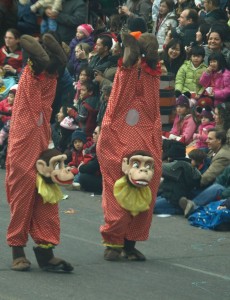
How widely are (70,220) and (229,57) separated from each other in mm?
3987

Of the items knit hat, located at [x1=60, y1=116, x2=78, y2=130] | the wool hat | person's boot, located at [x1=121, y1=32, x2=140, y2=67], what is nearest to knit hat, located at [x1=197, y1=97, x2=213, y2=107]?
the wool hat

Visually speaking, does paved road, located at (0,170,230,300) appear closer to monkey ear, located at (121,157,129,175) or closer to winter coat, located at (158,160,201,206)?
winter coat, located at (158,160,201,206)

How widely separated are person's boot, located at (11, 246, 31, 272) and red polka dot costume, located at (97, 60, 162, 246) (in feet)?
3.07

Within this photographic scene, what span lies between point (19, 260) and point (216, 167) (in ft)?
13.9

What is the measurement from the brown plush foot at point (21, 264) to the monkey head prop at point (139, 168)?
46.0 inches

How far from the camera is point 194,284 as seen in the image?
10039 millimetres

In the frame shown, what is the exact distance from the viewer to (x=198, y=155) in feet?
46.0

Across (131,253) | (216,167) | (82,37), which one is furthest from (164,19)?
(131,253)

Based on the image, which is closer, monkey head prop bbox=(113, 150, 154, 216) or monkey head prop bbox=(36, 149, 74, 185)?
monkey head prop bbox=(36, 149, 74, 185)

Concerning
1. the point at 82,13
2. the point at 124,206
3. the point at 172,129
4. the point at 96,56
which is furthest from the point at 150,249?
the point at 82,13

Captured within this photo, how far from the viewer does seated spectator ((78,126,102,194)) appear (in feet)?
49.0

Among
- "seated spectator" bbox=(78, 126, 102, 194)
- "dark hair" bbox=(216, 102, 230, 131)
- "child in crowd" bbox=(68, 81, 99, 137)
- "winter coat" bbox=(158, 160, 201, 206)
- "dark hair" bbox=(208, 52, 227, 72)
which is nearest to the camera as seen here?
"winter coat" bbox=(158, 160, 201, 206)

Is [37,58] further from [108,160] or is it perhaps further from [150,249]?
[150,249]

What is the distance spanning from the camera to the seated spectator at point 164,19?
60.4 feet
